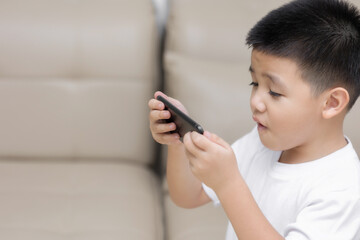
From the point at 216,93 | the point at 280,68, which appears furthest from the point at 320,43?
the point at 216,93

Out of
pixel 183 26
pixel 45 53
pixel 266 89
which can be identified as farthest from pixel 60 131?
pixel 266 89

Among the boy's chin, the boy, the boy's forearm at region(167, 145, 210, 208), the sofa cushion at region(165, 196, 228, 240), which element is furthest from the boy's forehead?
the sofa cushion at region(165, 196, 228, 240)

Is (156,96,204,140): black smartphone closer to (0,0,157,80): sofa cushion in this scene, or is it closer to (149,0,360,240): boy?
(149,0,360,240): boy

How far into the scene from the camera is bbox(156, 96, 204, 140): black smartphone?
32.4 inches

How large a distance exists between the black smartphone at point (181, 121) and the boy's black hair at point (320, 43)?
0.19 m

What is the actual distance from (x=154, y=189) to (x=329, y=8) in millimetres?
861

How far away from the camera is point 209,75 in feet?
4.88

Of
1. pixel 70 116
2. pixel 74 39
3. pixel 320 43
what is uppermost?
pixel 320 43

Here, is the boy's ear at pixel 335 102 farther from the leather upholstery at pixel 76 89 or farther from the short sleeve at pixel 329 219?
the leather upholstery at pixel 76 89

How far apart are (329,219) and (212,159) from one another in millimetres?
222

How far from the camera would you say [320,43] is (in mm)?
885

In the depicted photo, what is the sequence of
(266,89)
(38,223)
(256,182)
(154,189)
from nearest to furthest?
1. (266,89)
2. (256,182)
3. (38,223)
4. (154,189)

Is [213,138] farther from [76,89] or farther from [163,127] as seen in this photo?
[76,89]

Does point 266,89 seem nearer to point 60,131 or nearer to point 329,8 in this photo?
Answer: point 329,8
